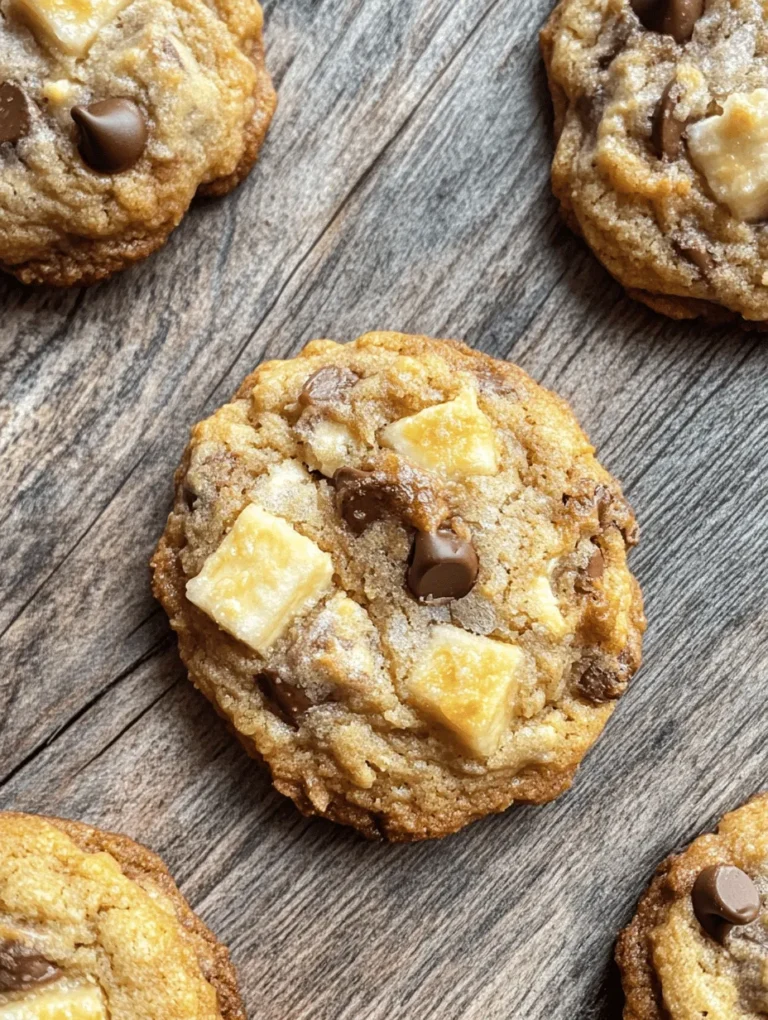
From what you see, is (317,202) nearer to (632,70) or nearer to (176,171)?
(176,171)

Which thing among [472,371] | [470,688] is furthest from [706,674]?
[472,371]

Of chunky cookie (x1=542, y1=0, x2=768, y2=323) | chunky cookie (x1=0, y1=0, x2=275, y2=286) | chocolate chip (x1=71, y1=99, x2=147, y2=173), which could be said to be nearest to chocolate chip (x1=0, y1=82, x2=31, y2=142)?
chunky cookie (x1=0, y1=0, x2=275, y2=286)

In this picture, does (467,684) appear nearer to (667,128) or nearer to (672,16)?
(667,128)

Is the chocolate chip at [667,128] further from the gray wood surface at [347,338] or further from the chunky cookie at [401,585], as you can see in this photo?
the chunky cookie at [401,585]

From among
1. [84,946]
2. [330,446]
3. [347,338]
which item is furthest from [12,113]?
[84,946]

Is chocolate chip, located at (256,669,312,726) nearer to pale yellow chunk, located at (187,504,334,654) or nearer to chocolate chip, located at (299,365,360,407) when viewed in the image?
pale yellow chunk, located at (187,504,334,654)

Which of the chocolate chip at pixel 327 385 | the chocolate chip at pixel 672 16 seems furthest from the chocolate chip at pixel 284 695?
the chocolate chip at pixel 672 16
